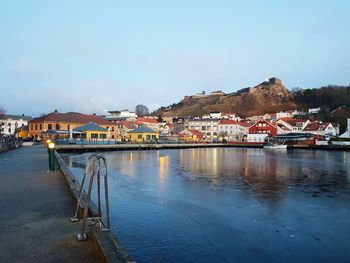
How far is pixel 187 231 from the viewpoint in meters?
10.3

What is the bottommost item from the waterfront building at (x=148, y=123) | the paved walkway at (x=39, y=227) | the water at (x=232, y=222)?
the water at (x=232, y=222)

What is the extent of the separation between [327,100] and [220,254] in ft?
589

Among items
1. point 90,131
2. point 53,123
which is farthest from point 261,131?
point 53,123

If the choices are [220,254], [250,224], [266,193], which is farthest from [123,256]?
[266,193]

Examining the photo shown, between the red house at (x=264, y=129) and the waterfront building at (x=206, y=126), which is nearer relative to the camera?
the red house at (x=264, y=129)

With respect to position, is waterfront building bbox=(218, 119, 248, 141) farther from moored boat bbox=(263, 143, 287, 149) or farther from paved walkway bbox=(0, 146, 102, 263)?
paved walkway bbox=(0, 146, 102, 263)

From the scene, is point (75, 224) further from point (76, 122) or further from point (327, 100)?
point (327, 100)

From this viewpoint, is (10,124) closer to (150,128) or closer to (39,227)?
(150,128)

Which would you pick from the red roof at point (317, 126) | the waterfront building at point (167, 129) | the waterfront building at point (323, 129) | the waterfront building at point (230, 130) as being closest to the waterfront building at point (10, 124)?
the waterfront building at point (167, 129)

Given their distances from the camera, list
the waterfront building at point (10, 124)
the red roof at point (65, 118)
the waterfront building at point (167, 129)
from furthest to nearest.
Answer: the waterfront building at point (167, 129) < the waterfront building at point (10, 124) < the red roof at point (65, 118)

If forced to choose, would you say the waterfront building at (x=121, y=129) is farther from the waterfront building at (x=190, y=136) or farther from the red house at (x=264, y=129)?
the red house at (x=264, y=129)

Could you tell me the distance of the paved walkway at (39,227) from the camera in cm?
551

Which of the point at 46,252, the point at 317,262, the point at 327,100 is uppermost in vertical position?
the point at 327,100

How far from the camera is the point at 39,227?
700cm
